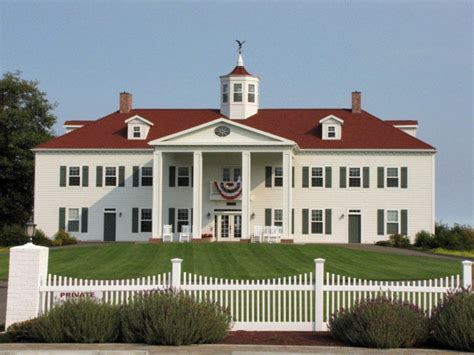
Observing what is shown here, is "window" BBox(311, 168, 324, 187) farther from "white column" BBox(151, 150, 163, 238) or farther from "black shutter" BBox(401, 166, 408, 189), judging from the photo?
"white column" BBox(151, 150, 163, 238)

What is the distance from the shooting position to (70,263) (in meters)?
32.6

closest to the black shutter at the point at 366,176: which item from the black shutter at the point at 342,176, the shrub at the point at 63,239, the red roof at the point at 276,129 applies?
the black shutter at the point at 342,176

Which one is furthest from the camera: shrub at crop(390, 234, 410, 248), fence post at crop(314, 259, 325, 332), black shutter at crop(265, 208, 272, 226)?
black shutter at crop(265, 208, 272, 226)

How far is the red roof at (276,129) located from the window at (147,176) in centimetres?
135

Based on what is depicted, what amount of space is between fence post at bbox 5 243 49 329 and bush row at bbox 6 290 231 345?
779mm

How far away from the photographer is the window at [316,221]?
5047cm

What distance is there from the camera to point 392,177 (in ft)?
165

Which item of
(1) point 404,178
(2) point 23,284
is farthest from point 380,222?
(2) point 23,284

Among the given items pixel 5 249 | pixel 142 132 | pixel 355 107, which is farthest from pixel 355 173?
pixel 5 249

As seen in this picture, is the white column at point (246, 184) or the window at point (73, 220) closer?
the white column at point (246, 184)

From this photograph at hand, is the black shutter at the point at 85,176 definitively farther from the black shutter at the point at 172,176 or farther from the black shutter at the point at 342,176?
the black shutter at the point at 342,176

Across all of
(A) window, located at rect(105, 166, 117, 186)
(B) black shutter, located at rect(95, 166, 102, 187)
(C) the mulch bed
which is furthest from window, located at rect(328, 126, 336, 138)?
(C) the mulch bed

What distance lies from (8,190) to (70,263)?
97.5ft

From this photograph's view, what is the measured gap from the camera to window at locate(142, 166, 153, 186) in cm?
5112
